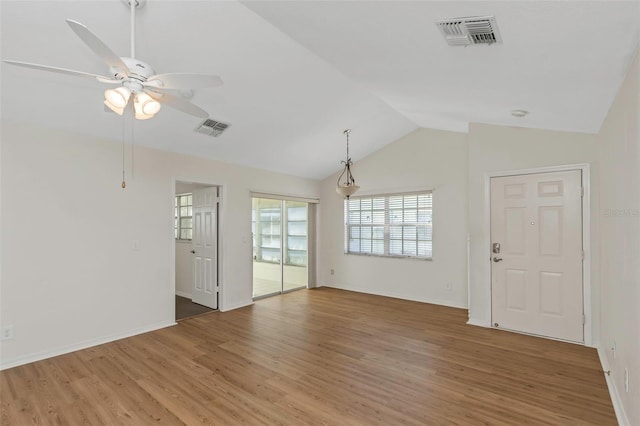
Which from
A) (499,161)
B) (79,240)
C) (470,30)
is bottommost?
(79,240)

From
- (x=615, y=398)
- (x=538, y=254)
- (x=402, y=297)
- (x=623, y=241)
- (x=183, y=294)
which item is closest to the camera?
(x=623, y=241)

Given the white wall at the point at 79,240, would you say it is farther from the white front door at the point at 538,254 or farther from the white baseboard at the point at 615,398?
the white baseboard at the point at 615,398

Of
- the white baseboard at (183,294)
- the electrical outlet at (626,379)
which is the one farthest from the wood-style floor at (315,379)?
the white baseboard at (183,294)

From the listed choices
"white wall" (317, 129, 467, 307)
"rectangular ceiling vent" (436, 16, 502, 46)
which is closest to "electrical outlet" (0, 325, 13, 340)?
"rectangular ceiling vent" (436, 16, 502, 46)

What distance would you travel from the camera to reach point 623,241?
2.30 m

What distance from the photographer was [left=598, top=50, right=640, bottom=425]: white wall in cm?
191

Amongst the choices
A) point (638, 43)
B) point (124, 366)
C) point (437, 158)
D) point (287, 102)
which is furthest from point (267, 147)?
point (638, 43)

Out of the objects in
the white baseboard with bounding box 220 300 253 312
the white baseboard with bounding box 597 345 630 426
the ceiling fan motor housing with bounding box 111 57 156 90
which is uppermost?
the ceiling fan motor housing with bounding box 111 57 156 90

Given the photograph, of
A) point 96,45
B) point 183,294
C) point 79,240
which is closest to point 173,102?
point 96,45

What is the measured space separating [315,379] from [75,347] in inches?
109

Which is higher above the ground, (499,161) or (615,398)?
(499,161)

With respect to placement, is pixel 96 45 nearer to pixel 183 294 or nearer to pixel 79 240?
pixel 79 240

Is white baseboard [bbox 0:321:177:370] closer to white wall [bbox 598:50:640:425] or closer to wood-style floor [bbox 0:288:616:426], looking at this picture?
wood-style floor [bbox 0:288:616:426]

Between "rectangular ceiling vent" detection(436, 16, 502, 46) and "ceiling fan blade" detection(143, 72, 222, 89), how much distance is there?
1.39 meters
